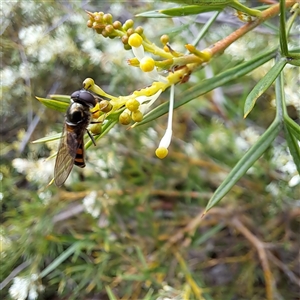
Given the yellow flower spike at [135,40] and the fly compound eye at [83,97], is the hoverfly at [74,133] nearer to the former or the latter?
the fly compound eye at [83,97]

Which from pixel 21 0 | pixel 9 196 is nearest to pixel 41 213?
pixel 9 196

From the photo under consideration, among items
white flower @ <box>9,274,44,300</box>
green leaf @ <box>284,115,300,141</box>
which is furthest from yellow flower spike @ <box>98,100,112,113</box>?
white flower @ <box>9,274,44,300</box>

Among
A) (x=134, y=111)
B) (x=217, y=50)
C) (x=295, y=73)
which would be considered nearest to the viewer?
(x=134, y=111)

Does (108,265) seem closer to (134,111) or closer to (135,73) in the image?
(135,73)

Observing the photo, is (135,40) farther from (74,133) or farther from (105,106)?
(74,133)

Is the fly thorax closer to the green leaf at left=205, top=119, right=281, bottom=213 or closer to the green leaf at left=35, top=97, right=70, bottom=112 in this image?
the green leaf at left=35, top=97, right=70, bottom=112

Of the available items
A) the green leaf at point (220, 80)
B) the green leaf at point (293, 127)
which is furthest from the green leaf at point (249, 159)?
the green leaf at point (220, 80)
